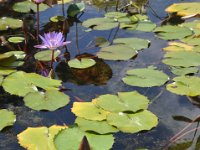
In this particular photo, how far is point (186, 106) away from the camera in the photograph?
6.12ft

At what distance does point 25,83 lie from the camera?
2037 millimetres

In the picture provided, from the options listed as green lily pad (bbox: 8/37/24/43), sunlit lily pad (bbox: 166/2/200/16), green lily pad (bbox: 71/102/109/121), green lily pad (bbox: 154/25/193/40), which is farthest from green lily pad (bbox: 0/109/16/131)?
sunlit lily pad (bbox: 166/2/200/16)

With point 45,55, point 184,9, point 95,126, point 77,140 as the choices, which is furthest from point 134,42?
point 77,140

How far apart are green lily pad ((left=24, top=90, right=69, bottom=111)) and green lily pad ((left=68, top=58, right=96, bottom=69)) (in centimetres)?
32

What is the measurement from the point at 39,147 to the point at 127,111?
17.5 inches

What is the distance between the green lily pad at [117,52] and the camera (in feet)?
7.66

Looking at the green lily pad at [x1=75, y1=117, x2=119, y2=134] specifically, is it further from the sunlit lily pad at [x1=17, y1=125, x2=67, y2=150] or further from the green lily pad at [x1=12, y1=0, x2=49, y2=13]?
the green lily pad at [x1=12, y1=0, x2=49, y2=13]

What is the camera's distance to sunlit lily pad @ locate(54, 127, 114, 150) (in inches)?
60.0

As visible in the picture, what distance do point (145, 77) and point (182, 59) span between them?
12.9 inches

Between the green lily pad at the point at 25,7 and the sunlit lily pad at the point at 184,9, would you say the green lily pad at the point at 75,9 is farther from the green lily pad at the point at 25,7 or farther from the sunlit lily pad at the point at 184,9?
the sunlit lily pad at the point at 184,9

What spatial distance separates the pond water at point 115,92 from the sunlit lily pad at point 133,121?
0.03 meters

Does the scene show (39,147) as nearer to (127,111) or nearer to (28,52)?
(127,111)

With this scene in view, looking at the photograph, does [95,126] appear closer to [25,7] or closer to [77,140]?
[77,140]

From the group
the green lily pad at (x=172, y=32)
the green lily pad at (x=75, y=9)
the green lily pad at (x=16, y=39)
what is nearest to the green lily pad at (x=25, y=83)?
the green lily pad at (x=16, y=39)
